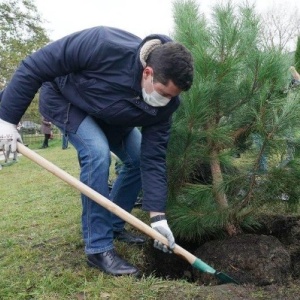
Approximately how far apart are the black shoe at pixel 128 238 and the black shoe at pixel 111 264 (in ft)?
1.27

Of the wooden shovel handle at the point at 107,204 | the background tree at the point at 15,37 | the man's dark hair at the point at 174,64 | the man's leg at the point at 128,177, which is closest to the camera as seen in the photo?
the man's dark hair at the point at 174,64

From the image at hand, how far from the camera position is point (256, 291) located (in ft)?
6.02

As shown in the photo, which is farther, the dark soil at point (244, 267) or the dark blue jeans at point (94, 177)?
the dark blue jeans at point (94, 177)

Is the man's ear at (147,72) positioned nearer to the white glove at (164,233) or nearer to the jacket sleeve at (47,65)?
the jacket sleeve at (47,65)

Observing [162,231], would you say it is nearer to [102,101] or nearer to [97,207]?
[97,207]

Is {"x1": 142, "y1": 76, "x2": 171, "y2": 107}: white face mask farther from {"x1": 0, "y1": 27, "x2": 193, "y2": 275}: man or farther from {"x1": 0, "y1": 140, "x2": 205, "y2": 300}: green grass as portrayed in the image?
{"x1": 0, "y1": 140, "x2": 205, "y2": 300}: green grass

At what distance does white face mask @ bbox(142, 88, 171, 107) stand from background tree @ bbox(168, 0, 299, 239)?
14 centimetres

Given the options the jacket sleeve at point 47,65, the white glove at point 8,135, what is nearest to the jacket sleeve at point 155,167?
the jacket sleeve at point 47,65

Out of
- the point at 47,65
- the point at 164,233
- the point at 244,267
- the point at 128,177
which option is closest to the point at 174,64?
the point at 47,65

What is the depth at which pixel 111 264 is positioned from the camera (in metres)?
1.98

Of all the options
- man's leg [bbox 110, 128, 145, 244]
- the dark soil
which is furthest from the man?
the dark soil

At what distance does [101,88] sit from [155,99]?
0.93 ft

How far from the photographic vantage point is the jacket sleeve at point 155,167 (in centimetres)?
204

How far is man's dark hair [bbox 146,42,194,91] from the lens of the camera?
167 cm
